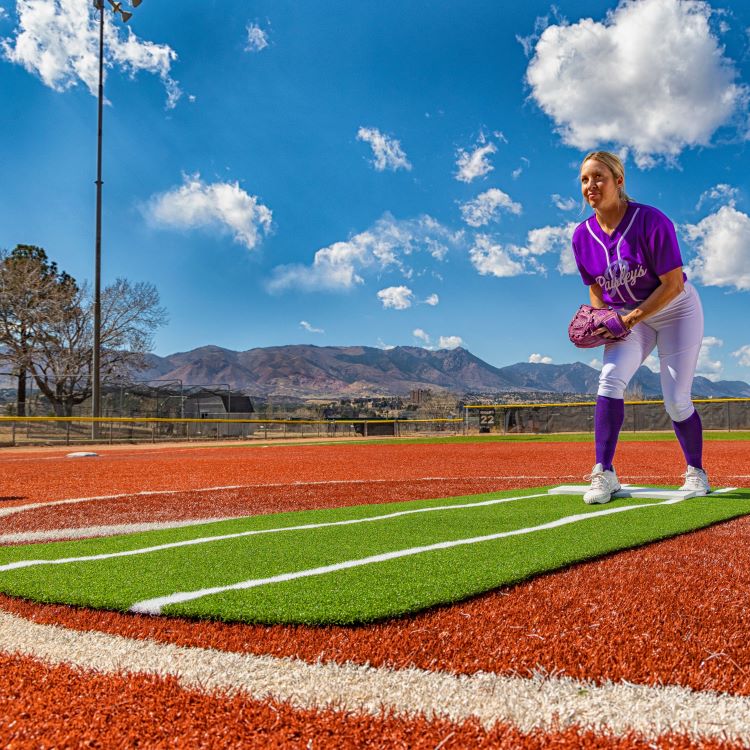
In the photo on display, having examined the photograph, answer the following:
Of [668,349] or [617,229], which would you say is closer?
[617,229]

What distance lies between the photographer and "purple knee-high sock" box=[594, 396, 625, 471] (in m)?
4.38

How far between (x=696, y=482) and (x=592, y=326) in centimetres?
148

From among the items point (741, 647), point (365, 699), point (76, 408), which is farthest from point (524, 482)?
point (76, 408)

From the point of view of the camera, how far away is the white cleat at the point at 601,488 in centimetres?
418

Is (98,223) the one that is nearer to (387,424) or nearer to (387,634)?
(387,424)

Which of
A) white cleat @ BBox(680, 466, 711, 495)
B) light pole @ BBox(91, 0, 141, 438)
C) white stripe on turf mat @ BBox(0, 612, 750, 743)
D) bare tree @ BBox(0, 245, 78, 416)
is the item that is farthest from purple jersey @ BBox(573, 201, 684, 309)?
bare tree @ BBox(0, 245, 78, 416)

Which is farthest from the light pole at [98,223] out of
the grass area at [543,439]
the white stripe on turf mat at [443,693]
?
the white stripe on turf mat at [443,693]

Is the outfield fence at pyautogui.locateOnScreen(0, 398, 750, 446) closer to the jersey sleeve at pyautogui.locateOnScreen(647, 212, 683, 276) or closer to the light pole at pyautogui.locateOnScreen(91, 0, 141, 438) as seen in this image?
the light pole at pyautogui.locateOnScreen(91, 0, 141, 438)

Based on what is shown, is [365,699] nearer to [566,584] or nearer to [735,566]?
[566,584]

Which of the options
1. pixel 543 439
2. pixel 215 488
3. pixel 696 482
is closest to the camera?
pixel 696 482

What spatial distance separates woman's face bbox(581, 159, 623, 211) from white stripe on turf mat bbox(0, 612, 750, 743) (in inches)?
141

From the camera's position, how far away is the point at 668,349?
4.59 meters

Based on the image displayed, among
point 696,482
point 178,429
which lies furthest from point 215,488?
point 178,429

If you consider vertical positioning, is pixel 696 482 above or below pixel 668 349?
below
